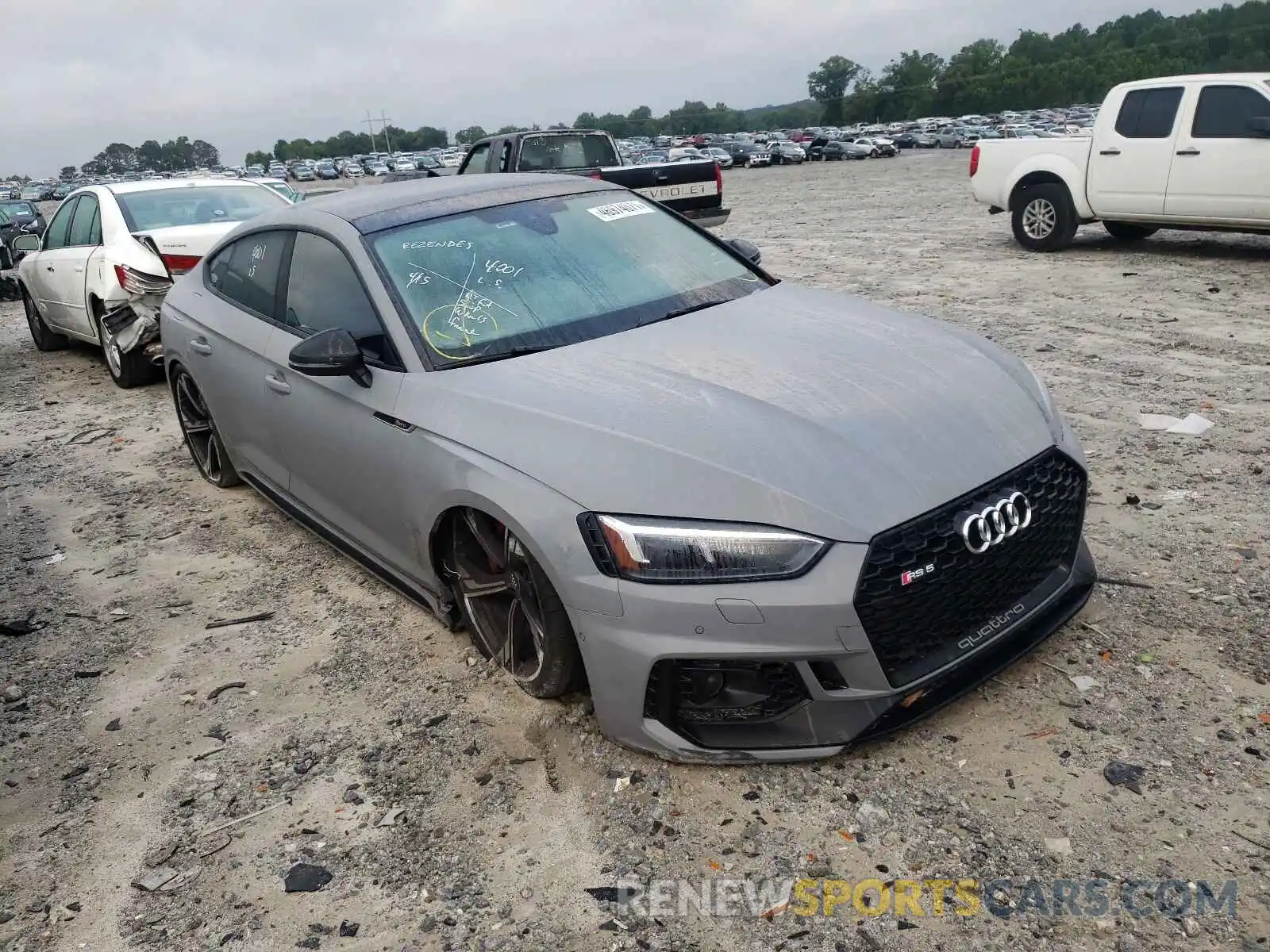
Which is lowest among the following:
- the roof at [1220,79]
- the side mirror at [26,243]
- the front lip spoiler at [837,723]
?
the front lip spoiler at [837,723]

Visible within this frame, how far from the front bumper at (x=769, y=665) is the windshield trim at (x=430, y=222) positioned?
1121 mm

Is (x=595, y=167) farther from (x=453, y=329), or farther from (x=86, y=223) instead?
(x=453, y=329)

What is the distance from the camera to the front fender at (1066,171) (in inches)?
434

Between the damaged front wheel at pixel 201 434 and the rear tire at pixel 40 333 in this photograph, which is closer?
the damaged front wheel at pixel 201 434

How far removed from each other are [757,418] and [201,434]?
4092mm

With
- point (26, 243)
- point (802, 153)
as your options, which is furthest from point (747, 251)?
point (802, 153)

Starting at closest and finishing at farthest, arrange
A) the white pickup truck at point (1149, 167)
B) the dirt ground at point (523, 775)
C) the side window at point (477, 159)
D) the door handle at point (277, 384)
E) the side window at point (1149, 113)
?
1. the dirt ground at point (523, 775)
2. the door handle at point (277, 384)
3. the white pickup truck at point (1149, 167)
4. the side window at point (1149, 113)
5. the side window at point (477, 159)

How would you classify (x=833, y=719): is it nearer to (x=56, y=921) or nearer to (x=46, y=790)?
(x=56, y=921)

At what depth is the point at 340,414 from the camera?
12.1 feet

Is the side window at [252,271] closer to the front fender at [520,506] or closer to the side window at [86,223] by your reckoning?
the front fender at [520,506]

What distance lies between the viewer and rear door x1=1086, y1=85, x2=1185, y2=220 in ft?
33.9

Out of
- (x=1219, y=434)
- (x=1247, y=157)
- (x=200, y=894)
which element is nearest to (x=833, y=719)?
(x=200, y=894)

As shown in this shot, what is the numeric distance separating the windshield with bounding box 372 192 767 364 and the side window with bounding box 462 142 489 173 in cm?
955

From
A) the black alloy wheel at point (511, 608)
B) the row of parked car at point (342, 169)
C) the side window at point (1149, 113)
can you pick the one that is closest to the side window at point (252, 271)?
the black alloy wheel at point (511, 608)
